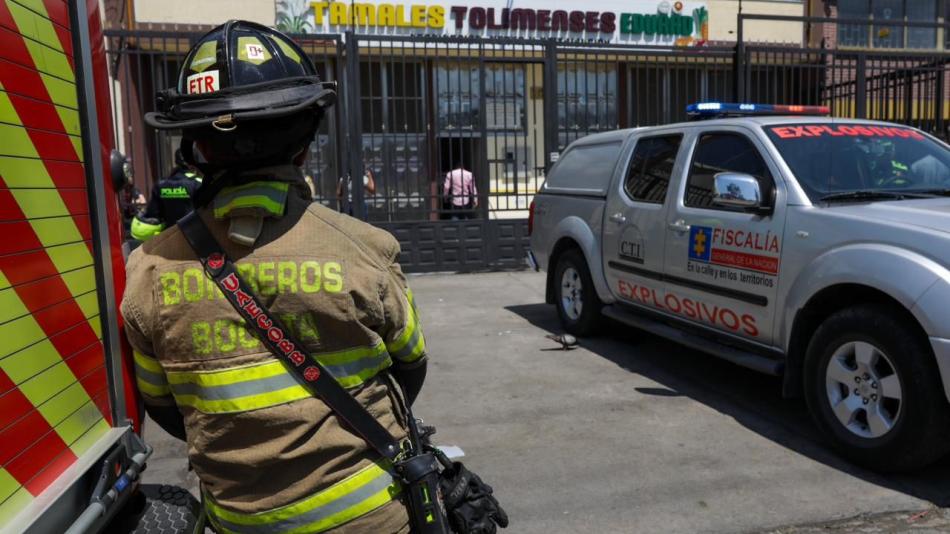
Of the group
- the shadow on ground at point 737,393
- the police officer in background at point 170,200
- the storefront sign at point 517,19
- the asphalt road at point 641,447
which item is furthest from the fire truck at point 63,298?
the storefront sign at point 517,19

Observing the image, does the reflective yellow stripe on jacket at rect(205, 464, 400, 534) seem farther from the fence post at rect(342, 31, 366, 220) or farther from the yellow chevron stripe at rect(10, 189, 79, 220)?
the fence post at rect(342, 31, 366, 220)

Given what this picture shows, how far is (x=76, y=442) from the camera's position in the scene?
1.64 meters

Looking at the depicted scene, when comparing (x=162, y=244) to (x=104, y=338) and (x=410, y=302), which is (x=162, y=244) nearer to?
(x=104, y=338)

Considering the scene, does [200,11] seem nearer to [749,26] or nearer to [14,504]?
[749,26]

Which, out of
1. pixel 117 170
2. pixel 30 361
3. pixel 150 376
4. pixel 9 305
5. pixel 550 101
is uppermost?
pixel 550 101

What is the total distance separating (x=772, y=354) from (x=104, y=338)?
391cm

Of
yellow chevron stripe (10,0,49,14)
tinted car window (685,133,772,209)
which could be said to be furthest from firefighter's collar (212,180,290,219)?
tinted car window (685,133,772,209)

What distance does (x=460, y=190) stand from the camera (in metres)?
11.3

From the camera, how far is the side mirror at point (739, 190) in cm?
461

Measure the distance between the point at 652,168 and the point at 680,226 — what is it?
79 cm

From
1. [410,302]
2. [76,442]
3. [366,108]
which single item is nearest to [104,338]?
[76,442]

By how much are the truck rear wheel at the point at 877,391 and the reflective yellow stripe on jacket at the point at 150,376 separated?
3.35 metres

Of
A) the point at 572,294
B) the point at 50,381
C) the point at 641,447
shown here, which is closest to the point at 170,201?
the point at 572,294

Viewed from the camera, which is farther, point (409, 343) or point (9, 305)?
point (409, 343)
